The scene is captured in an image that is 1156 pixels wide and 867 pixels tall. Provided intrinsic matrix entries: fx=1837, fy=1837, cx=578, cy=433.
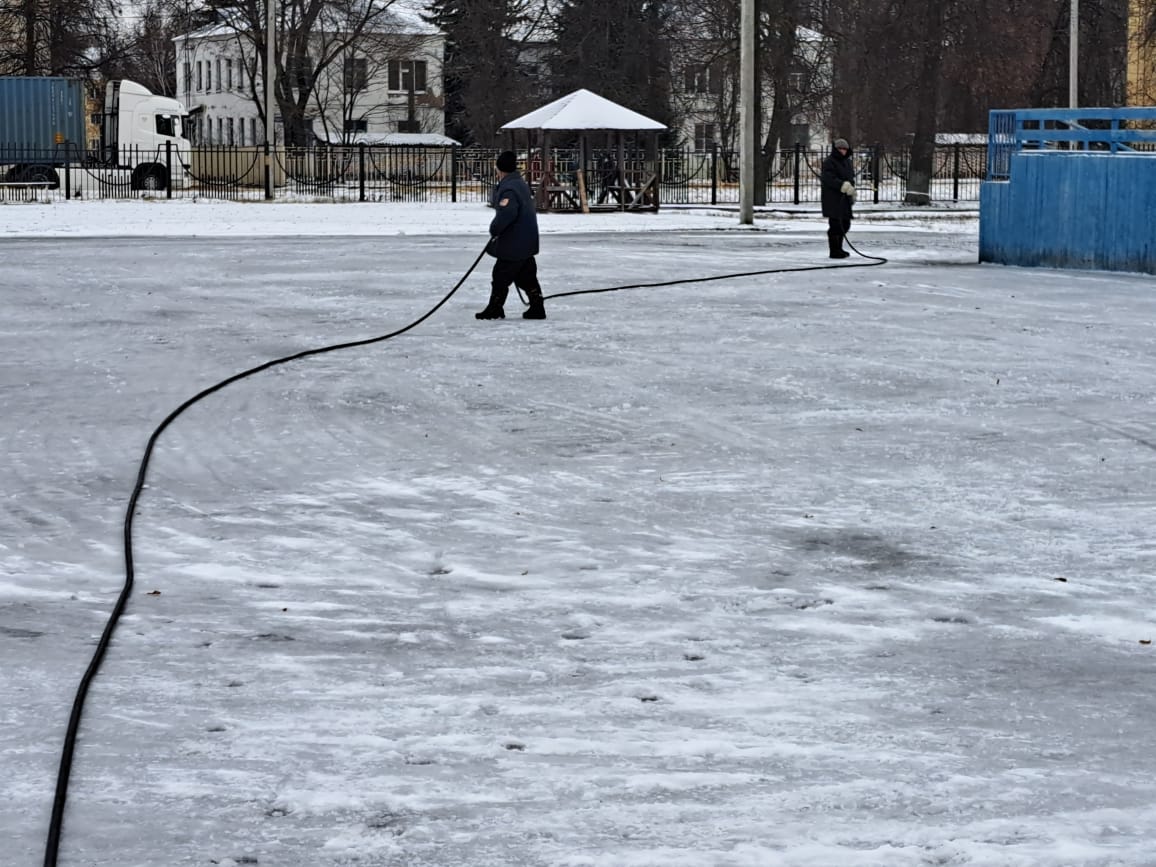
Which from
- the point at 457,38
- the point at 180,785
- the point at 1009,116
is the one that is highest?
the point at 457,38

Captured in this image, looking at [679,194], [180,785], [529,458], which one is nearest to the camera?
[180,785]

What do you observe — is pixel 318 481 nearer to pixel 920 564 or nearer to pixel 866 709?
pixel 920 564

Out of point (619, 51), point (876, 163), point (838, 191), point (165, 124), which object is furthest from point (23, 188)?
point (838, 191)

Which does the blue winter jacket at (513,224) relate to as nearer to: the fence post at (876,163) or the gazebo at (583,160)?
the gazebo at (583,160)

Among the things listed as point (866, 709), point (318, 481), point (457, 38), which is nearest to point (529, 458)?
point (318, 481)

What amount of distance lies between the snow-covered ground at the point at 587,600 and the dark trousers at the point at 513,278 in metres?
1.55

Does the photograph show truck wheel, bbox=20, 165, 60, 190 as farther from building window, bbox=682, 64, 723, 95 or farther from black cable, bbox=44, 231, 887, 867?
black cable, bbox=44, 231, 887, 867

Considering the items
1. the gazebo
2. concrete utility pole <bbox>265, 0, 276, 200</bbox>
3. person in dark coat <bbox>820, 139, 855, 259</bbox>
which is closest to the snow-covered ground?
person in dark coat <bbox>820, 139, 855, 259</bbox>

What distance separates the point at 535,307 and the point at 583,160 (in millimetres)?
26773

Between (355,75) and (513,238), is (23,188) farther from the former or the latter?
(513,238)

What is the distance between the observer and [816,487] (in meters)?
8.86

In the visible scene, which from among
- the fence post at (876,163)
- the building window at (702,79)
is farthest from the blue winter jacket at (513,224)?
the fence post at (876,163)

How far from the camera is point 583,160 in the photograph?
43.0 meters

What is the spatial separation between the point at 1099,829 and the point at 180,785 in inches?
90.9
